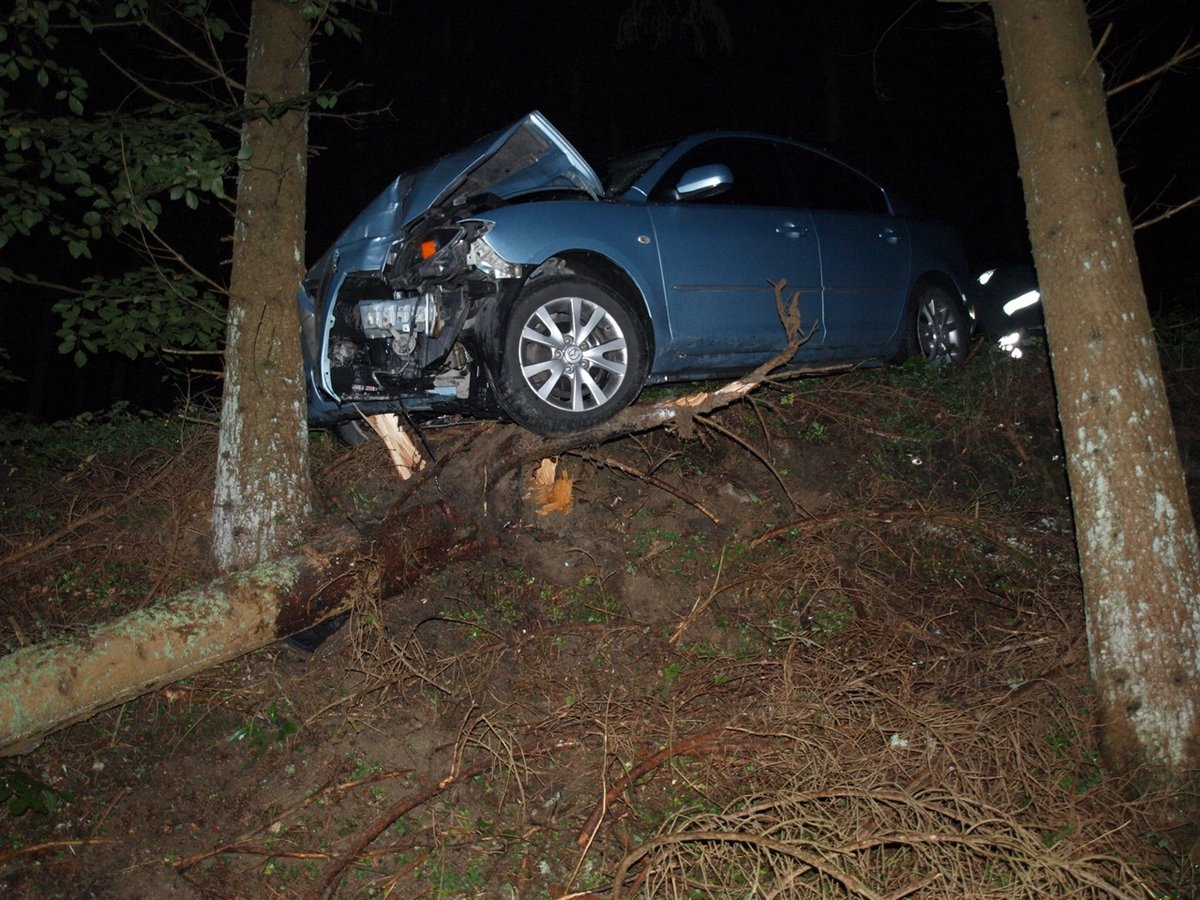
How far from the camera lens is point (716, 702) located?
4961mm

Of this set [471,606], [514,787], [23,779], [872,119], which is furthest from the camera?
[872,119]

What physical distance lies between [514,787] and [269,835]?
3.81 feet

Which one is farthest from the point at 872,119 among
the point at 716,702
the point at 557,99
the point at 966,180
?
the point at 716,702

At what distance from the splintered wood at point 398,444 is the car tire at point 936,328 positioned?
12.4ft

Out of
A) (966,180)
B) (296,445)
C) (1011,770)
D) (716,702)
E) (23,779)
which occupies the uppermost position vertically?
(966,180)

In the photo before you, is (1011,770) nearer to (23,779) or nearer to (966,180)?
(23,779)

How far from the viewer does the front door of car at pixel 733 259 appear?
18.4 feet

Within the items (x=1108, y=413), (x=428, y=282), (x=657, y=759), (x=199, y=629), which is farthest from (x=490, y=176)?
(x=1108, y=413)

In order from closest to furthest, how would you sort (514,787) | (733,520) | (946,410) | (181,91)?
(514,787)
(733,520)
(946,410)
(181,91)

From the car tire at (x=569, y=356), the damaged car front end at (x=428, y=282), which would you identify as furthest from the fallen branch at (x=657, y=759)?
the damaged car front end at (x=428, y=282)

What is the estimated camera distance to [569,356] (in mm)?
4996

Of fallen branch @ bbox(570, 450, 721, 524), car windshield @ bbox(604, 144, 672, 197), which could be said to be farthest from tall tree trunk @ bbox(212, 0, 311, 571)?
car windshield @ bbox(604, 144, 672, 197)

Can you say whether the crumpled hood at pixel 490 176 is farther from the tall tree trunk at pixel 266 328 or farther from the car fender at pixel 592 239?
the tall tree trunk at pixel 266 328

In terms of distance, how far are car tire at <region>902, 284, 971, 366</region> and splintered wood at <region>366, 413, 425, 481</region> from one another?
379cm
